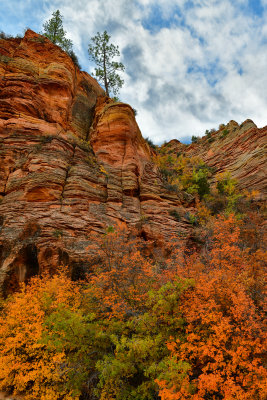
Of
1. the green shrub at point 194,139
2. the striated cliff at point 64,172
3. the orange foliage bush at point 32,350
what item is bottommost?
the orange foliage bush at point 32,350

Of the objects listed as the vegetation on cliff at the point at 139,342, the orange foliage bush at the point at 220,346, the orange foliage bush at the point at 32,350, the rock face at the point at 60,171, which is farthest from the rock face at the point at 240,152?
the orange foliage bush at the point at 32,350

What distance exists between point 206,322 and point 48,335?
27.3ft

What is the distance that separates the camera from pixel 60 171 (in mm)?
20031

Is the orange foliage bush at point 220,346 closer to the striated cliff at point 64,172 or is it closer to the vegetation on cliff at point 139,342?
the vegetation on cliff at point 139,342

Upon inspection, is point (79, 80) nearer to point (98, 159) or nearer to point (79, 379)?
point (98, 159)

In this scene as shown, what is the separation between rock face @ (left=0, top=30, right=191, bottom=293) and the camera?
1594 cm

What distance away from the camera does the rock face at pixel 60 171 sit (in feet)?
52.3

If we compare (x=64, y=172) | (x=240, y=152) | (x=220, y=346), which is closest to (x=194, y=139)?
(x=240, y=152)

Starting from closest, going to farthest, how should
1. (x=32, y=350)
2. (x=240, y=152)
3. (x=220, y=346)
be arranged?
(x=220, y=346) < (x=32, y=350) < (x=240, y=152)

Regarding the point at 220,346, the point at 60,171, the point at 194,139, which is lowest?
the point at 220,346

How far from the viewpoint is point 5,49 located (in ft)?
91.5

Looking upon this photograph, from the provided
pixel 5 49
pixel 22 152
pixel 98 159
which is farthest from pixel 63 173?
pixel 5 49

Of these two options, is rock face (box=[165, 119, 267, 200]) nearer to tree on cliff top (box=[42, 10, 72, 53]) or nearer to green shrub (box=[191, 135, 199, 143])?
green shrub (box=[191, 135, 199, 143])

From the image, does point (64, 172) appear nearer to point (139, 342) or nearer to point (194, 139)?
point (139, 342)
